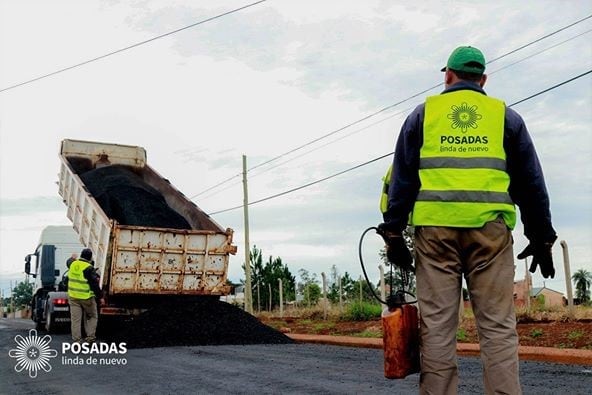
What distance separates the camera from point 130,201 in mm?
13719

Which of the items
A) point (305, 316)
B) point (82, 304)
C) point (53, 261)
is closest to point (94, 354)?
point (82, 304)

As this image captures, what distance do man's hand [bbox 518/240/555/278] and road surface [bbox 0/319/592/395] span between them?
2.47 metres

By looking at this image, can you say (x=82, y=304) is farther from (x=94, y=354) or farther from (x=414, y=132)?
(x=414, y=132)

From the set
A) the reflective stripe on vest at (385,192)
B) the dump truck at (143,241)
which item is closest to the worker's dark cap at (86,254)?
the dump truck at (143,241)

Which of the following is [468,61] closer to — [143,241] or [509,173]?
[509,173]

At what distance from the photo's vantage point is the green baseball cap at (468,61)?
348 cm

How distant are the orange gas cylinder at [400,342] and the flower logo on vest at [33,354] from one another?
5.46m

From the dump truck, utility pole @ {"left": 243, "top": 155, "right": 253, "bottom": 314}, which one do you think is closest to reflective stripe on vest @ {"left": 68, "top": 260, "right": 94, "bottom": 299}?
the dump truck

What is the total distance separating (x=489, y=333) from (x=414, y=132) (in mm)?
1005

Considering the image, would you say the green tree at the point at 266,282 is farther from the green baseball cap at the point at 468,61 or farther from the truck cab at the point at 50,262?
the green baseball cap at the point at 468,61

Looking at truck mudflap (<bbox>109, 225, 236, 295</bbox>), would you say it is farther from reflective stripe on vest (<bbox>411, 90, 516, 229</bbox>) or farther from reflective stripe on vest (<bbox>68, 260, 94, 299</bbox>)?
reflective stripe on vest (<bbox>411, 90, 516, 229</bbox>)

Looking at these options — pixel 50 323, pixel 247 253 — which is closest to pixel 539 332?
pixel 50 323

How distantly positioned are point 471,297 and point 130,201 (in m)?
11.2

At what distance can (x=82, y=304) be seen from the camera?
1210 centimetres
